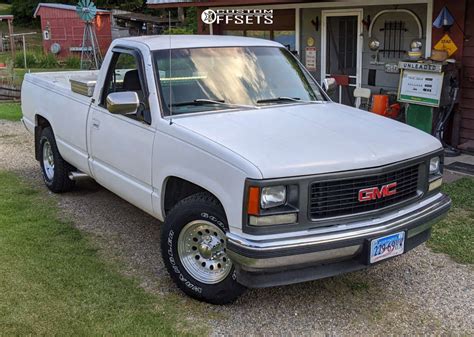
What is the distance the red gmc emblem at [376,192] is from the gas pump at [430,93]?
4798 mm

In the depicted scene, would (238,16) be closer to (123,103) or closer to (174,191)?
(123,103)

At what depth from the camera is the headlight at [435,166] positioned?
14.1 ft

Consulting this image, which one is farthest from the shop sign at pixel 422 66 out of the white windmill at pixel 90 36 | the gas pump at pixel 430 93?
the white windmill at pixel 90 36

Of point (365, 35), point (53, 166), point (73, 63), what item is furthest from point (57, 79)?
point (73, 63)

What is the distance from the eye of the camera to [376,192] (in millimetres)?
3742

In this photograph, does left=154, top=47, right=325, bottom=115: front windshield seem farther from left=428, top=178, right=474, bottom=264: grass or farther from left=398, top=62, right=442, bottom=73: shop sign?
left=398, top=62, right=442, bottom=73: shop sign

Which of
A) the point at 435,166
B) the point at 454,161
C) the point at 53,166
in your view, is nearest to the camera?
the point at 435,166

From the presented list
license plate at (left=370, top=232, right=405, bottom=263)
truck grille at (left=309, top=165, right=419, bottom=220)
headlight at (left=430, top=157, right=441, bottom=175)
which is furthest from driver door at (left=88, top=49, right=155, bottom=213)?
headlight at (left=430, top=157, right=441, bottom=175)

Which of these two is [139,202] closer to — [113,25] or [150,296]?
[150,296]

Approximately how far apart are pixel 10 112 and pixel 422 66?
32.7 feet

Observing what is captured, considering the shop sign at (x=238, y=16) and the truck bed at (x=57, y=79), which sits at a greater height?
the shop sign at (x=238, y=16)

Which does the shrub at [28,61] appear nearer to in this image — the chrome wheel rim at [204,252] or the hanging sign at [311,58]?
the hanging sign at [311,58]

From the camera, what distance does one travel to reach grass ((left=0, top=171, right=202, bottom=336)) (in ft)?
12.3

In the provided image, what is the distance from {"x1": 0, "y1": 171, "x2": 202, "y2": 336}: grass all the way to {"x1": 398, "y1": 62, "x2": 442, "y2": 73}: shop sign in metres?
5.46
